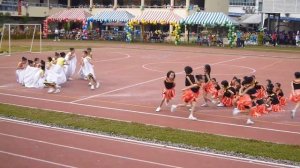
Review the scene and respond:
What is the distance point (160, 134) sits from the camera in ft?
38.0

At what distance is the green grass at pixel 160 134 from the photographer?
10.4 metres

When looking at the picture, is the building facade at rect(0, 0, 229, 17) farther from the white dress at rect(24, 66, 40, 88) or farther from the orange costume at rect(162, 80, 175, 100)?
the orange costume at rect(162, 80, 175, 100)

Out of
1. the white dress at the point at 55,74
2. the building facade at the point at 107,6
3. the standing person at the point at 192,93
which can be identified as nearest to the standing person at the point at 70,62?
the white dress at the point at 55,74

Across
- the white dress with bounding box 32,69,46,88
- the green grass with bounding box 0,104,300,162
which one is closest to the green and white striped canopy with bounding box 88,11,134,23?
the white dress with bounding box 32,69,46,88

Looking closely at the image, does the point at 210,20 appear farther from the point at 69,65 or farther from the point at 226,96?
the point at 226,96

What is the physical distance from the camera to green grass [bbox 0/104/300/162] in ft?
34.0

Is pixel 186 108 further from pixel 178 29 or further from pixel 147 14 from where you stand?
pixel 147 14

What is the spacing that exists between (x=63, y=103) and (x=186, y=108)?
449 centimetres

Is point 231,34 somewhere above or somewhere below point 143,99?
above

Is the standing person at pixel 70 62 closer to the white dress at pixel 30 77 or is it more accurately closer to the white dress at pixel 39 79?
the white dress at pixel 39 79

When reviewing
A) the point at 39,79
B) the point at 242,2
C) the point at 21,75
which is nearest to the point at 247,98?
the point at 39,79

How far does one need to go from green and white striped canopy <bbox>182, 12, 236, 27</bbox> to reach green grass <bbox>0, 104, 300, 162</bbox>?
33.4m

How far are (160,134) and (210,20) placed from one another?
35.5 meters

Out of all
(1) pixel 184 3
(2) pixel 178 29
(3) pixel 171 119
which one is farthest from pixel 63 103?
(1) pixel 184 3
